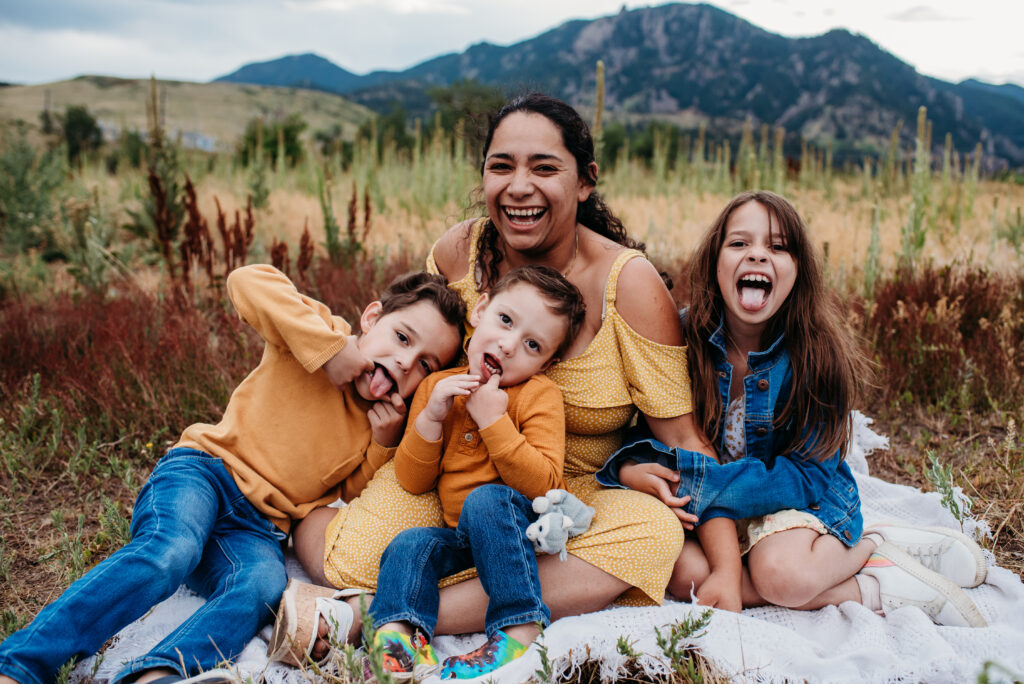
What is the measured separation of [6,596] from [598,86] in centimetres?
433

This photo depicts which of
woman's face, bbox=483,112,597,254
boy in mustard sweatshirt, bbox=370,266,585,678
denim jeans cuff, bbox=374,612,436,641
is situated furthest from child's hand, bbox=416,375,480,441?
woman's face, bbox=483,112,597,254

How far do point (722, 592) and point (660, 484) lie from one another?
1.19ft

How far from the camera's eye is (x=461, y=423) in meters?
2.12

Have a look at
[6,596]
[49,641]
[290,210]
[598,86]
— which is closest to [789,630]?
[49,641]

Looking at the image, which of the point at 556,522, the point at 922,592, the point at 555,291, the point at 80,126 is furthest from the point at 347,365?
the point at 80,126

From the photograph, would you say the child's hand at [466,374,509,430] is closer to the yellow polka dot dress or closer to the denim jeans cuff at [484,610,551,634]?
the yellow polka dot dress

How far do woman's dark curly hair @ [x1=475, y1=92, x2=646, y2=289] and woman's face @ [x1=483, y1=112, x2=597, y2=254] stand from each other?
1.3 inches

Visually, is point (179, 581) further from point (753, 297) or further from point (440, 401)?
point (753, 297)

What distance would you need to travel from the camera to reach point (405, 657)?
1.74 metres

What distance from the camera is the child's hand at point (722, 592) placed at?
2.02 m

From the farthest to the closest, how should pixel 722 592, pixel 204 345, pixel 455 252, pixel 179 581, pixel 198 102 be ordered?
pixel 198 102
pixel 204 345
pixel 455 252
pixel 722 592
pixel 179 581

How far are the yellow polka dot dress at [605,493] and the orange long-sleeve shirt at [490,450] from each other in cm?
12

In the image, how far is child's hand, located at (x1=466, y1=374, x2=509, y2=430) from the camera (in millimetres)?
1924

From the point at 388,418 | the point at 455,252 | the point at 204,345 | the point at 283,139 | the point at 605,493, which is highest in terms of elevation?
the point at 283,139
